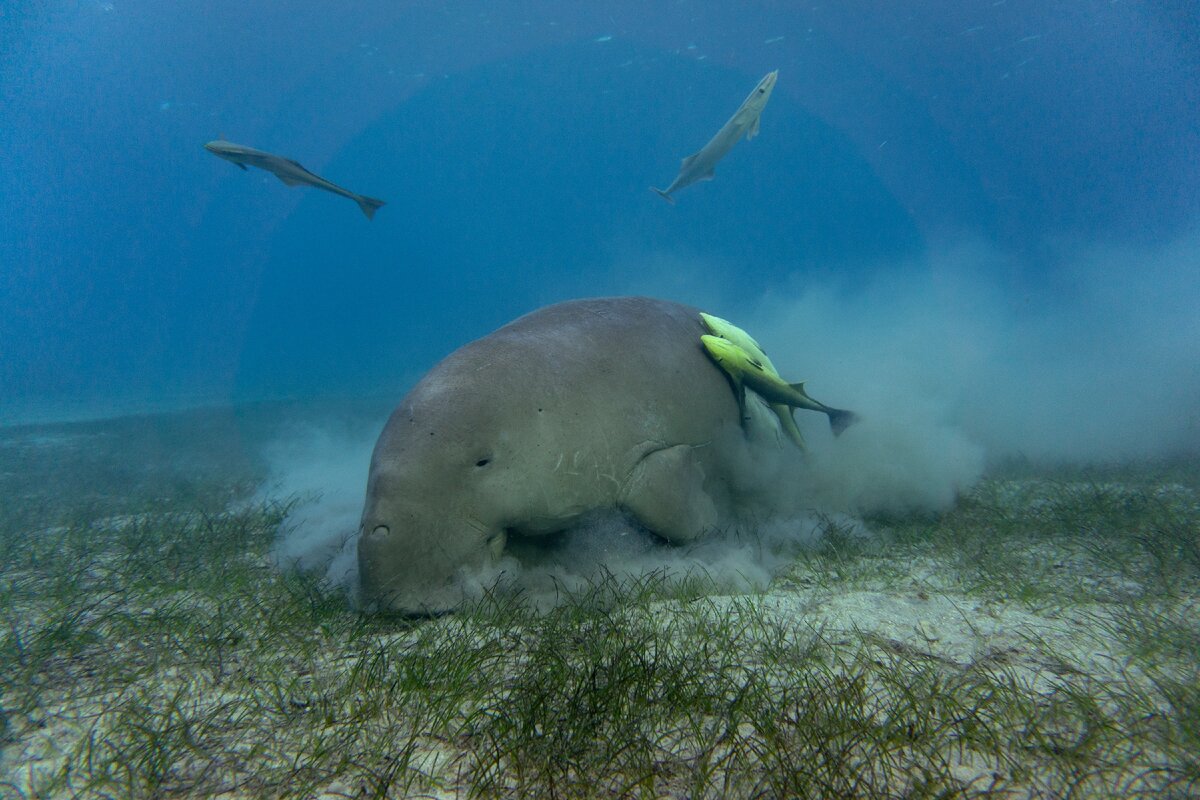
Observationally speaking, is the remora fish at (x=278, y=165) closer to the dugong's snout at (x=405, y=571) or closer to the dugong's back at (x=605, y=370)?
the dugong's back at (x=605, y=370)

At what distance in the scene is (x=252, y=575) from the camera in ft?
11.0

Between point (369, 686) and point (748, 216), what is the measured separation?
103 meters

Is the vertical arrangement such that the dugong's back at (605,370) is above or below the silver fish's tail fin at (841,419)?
above

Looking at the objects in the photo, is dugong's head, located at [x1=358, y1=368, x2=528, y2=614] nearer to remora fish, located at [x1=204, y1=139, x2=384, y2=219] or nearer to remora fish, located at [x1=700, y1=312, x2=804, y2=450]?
remora fish, located at [x1=700, y1=312, x2=804, y2=450]

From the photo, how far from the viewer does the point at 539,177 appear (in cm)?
9756

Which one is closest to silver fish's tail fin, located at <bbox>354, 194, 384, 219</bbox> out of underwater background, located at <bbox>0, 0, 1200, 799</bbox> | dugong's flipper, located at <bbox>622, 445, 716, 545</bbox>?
underwater background, located at <bbox>0, 0, 1200, 799</bbox>

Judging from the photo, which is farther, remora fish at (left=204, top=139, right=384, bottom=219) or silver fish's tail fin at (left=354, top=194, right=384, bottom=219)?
silver fish's tail fin at (left=354, top=194, right=384, bottom=219)

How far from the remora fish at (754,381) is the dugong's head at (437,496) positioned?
6.89ft

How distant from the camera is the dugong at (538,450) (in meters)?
2.37

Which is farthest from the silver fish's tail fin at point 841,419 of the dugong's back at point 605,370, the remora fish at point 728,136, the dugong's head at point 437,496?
the remora fish at point 728,136

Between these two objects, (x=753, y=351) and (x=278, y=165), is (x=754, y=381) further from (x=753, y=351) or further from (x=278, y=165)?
(x=278, y=165)

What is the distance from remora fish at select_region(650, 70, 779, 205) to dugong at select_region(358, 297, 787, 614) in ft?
20.4

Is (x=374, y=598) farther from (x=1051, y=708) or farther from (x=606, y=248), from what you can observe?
(x=606, y=248)

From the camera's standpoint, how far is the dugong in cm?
237
